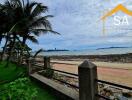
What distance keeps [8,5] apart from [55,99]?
1444 centimetres

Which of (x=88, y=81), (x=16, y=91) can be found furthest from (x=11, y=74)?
(x=16, y=91)

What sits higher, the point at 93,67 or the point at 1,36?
the point at 1,36

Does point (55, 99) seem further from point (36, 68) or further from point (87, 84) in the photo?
point (36, 68)

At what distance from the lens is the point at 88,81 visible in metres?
6.28

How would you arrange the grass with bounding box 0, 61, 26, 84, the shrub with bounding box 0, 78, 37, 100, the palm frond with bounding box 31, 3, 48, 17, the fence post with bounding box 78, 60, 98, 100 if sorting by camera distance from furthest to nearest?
the palm frond with bounding box 31, 3, 48, 17 → the grass with bounding box 0, 61, 26, 84 → the fence post with bounding box 78, 60, 98, 100 → the shrub with bounding box 0, 78, 37, 100

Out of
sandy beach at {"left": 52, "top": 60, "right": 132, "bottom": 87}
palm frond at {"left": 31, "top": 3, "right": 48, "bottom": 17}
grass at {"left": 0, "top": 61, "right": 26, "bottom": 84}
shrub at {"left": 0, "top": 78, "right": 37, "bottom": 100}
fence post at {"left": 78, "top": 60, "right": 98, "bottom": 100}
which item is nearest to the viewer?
shrub at {"left": 0, "top": 78, "right": 37, "bottom": 100}

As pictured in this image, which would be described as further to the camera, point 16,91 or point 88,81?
point 88,81

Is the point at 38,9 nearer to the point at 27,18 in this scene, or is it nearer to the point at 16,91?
the point at 27,18

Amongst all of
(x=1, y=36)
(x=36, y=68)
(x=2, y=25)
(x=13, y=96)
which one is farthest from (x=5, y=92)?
(x=1, y=36)

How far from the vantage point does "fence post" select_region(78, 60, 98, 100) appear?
6244 millimetres

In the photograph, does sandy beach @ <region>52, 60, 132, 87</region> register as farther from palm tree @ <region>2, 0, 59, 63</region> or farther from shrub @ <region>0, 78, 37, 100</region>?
shrub @ <region>0, 78, 37, 100</region>

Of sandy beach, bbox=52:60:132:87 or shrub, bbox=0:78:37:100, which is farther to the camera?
sandy beach, bbox=52:60:132:87

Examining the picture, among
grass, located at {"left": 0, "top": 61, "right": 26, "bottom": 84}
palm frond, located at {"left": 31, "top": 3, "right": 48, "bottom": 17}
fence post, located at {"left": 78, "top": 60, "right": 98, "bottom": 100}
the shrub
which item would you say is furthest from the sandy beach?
the shrub

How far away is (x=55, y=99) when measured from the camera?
8844 mm
